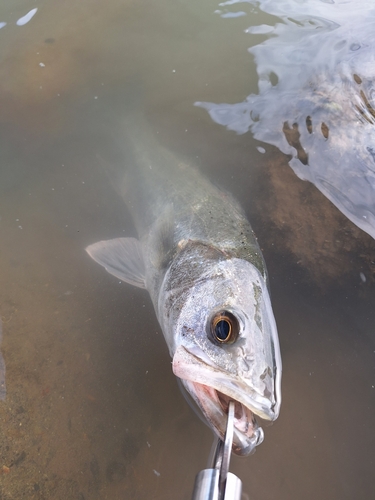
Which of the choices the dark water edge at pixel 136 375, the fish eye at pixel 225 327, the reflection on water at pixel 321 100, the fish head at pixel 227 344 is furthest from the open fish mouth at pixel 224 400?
the reflection on water at pixel 321 100

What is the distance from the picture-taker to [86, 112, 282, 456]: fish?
177cm

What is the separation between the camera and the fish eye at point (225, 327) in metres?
1.92

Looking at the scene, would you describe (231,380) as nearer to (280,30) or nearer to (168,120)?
(168,120)

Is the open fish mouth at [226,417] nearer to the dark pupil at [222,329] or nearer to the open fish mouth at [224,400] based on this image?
the open fish mouth at [224,400]

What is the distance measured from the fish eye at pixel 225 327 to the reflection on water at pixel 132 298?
0.78m

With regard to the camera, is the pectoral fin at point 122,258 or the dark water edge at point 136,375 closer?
the dark water edge at point 136,375

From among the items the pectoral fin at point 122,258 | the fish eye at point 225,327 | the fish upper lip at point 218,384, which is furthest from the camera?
the pectoral fin at point 122,258

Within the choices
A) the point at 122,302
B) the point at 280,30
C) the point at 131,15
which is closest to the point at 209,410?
the point at 122,302

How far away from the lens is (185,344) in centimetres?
200

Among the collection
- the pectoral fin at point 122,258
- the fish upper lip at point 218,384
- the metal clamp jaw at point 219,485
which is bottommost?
the pectoral fin at point 122,258

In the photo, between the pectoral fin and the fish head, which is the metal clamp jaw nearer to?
the fish head

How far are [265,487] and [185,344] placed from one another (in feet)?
3.37

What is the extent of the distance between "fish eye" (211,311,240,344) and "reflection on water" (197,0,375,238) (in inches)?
64.0

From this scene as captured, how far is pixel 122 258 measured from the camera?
311cm
